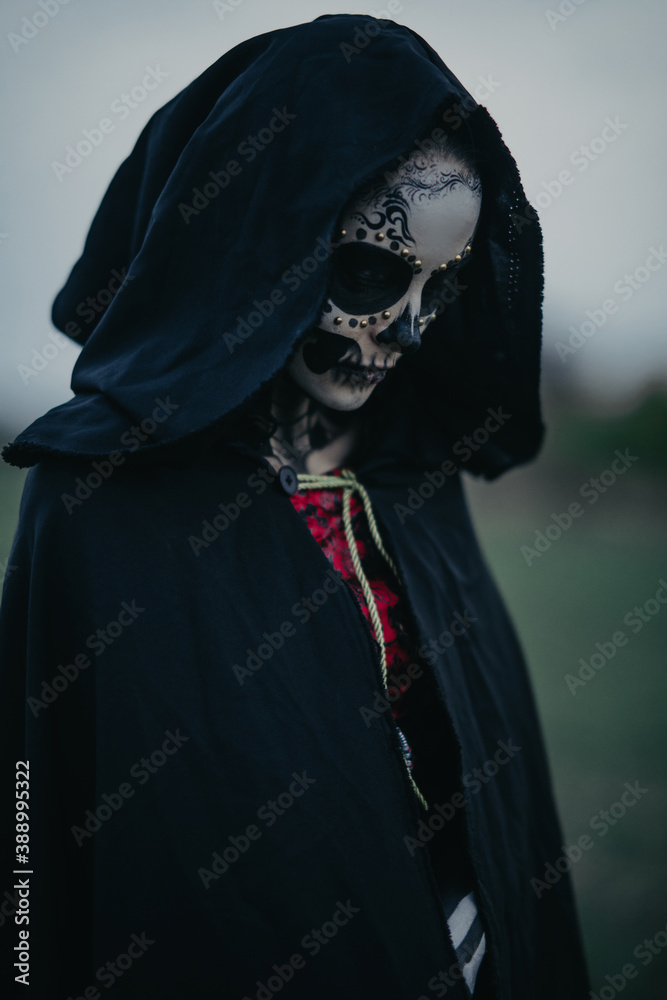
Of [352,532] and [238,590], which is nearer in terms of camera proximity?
[238,590]

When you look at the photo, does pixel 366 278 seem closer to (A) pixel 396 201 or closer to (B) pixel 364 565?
(A) pixel 396 201

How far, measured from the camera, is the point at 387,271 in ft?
4.83

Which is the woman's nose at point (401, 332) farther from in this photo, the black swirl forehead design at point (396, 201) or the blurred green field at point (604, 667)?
the blurred green field at point (604, 667)

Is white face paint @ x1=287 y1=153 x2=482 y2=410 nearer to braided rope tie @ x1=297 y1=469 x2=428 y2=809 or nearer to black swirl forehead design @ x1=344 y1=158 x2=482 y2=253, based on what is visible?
black swirl forehead design @ x1=344 y1=158 x2=482 y2=253

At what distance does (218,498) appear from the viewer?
1479 mm

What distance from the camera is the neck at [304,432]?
5.50ft

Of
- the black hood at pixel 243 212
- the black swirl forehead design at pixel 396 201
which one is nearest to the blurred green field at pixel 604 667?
the black hood at pixel 243 212

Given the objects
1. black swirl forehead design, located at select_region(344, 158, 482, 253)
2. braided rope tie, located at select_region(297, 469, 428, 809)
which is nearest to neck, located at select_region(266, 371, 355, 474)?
braided rope tie, located at select_region(297, 469, 428, 809)

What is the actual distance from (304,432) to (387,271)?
0.42 meters

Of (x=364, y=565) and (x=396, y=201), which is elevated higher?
(x=396, y=201)

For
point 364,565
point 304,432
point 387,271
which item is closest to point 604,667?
point 364,565

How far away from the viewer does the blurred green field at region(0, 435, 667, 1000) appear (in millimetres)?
3598

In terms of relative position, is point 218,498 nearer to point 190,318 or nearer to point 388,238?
point 190,318

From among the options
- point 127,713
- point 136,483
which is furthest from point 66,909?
point 136,483
